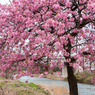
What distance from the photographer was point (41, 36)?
575 cm

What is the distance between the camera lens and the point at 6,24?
7762 millimetres

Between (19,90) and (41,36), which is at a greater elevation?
(41,36)

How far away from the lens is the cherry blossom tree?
233 inches

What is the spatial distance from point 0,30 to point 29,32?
2.08 m

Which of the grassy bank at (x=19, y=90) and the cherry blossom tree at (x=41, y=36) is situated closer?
the cherry blossom tree at (x=41, y=36)

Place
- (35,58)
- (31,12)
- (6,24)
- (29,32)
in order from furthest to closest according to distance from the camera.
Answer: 1. (6,24)
2. (31,12)
3. (29,32)
4. (35,58)

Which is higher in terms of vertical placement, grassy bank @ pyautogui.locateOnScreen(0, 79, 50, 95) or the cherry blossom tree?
the cherry blossom tree

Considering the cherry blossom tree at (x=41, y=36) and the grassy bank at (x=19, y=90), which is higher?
the cherry blossom tree at (x=41, y=36)

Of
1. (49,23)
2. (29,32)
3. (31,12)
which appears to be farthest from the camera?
(31,12)

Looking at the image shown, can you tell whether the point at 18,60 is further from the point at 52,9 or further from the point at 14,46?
the point at 52,9

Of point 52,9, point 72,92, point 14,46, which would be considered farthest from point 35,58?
point 72,92

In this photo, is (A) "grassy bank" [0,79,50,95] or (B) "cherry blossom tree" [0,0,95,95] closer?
(B) "cherry blossom tree" [0,0,95,95]

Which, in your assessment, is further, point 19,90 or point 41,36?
point 19,90

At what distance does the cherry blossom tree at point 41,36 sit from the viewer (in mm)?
5918
